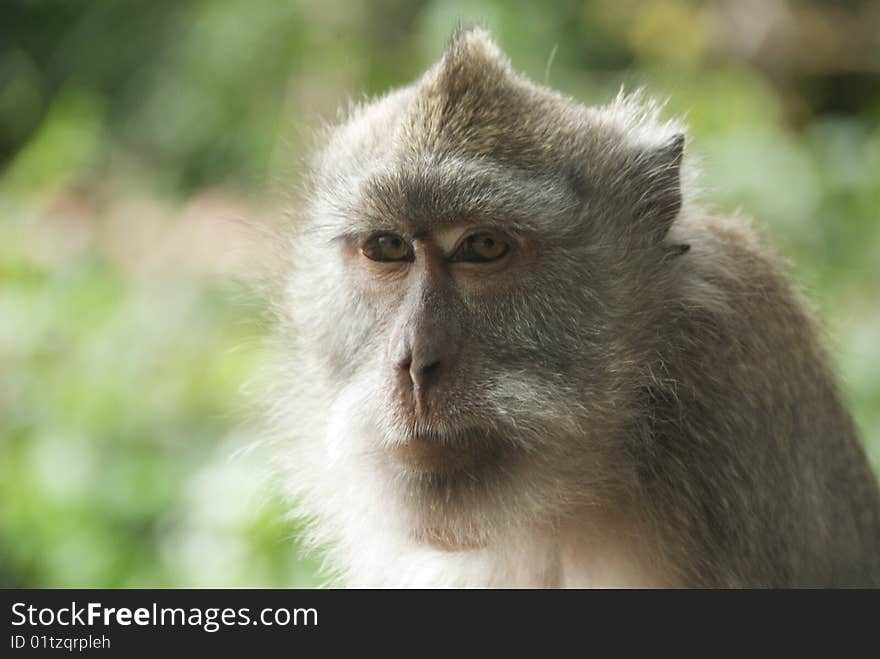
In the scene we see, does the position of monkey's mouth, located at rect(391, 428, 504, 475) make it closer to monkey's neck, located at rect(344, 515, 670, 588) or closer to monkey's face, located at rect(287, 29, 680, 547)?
monkey's face, located at rect(287, 29, 680, 547)

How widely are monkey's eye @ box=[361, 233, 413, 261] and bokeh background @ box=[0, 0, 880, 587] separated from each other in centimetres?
89

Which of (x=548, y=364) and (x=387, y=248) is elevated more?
(x=387, y=248)

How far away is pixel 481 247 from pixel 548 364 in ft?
1.26

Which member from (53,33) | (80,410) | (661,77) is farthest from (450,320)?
(53,33)

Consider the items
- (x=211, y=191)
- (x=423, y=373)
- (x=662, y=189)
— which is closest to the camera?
(x=423, y=373)

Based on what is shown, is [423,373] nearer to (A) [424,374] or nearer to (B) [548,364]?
(A) [424,374]

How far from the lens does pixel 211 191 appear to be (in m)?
9.24

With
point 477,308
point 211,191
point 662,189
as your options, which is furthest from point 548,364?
point 211,191

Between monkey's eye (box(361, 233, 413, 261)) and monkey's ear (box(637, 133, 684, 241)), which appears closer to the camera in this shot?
monkey's eye (box(361, 233, 413, 261))

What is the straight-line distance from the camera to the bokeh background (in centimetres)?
578

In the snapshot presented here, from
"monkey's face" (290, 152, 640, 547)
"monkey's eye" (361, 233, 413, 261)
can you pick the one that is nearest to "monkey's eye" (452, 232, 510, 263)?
"monkey's face" (290, 152, 640, 547)

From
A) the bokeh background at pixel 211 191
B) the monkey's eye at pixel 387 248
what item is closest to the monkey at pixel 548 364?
the monkey's eye at pixel 387 248

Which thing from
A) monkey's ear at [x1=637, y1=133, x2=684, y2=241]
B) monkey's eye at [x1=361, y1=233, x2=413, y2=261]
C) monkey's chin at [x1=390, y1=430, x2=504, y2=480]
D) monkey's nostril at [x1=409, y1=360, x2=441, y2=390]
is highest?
monkey's ear at [x1=637, y1=133, x2=684, y2=241]
